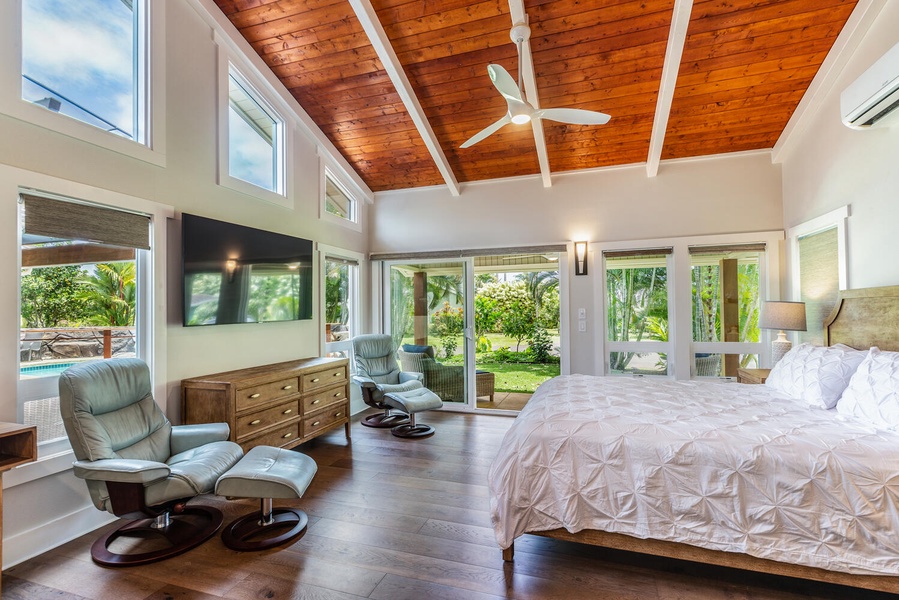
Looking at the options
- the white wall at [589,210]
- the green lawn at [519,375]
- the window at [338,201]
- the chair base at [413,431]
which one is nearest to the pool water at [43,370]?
the chair base at [413,431]

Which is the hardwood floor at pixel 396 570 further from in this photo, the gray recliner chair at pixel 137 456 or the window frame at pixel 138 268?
the window frame at pixel 138 268

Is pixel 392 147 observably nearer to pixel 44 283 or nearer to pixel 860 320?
pixel 44 283

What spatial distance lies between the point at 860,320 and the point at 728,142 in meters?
2.21

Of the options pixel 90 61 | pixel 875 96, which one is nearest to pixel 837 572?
pixel 875 96

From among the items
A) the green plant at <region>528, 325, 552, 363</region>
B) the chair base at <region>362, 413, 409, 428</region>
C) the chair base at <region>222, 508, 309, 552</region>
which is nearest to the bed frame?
the chair base at <region>222, 508, 309, 552</region>

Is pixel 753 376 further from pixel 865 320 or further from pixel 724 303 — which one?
pixel 724 303

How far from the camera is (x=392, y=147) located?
485 centimetres

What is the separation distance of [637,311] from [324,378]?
359 cm

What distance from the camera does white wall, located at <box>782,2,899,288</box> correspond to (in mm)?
2814

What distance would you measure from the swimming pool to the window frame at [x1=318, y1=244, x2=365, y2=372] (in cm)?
237

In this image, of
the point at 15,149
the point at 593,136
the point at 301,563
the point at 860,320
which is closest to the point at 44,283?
the point at 15,149

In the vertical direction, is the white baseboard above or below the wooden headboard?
below

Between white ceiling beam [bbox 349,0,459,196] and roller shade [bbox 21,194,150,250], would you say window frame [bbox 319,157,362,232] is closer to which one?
white ceiling beam [bbox 349,0,459,196]

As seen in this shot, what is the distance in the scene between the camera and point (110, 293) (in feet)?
8.86
